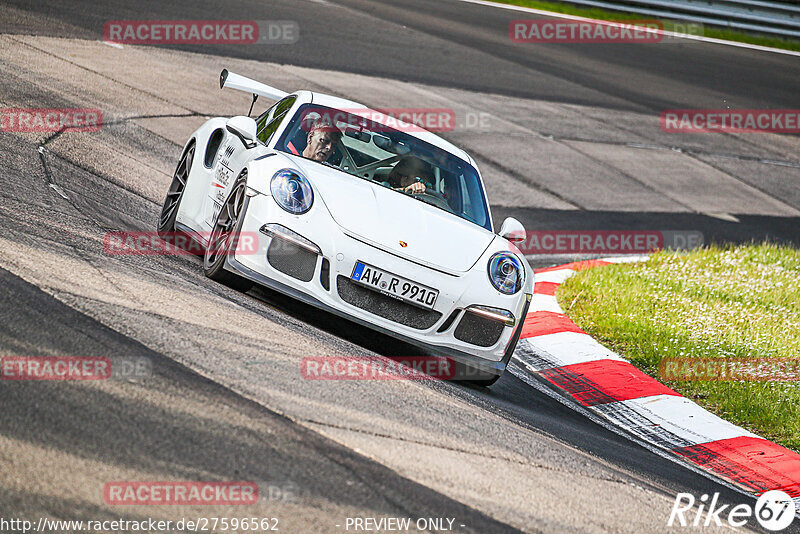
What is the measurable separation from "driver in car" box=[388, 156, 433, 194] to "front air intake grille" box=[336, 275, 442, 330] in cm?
111

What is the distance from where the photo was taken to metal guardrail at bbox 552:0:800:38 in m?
23.5

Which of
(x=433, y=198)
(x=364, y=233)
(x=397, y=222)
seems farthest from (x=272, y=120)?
(x=364, y=233)

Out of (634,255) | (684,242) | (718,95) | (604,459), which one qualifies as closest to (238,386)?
(604,459)

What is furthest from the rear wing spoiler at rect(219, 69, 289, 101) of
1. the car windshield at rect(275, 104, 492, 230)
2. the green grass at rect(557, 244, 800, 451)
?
the green grass at rect(557, 244, 800, 451)

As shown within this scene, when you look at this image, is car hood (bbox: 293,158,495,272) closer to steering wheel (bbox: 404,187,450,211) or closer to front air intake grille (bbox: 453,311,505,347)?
steering wheel (bbox: 404,187,450,211)

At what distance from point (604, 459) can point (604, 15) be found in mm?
20513

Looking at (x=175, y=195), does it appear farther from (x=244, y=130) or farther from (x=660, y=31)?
(x=660, y=31)

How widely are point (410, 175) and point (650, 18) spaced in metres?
19.2

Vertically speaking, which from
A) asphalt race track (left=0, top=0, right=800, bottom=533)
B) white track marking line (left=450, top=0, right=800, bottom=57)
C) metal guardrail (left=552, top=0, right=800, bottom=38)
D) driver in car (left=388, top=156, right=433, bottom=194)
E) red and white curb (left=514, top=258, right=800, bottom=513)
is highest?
metal guardrail (left=552, top=0, right=800, bottom=38)

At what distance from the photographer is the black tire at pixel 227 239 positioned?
5414 mm

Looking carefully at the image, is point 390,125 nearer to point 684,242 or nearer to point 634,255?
point 634,255

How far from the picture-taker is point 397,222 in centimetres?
550

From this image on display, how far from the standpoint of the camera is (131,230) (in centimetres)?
652

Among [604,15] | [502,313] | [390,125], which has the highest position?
[604,15]
